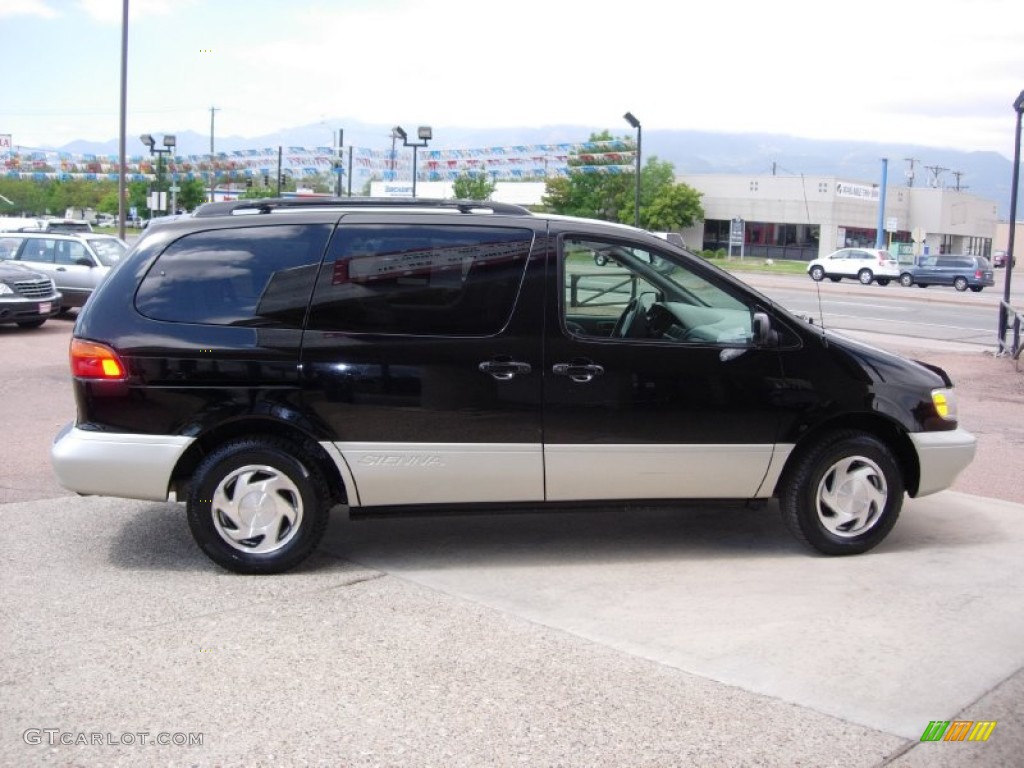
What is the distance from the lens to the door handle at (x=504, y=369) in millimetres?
5500

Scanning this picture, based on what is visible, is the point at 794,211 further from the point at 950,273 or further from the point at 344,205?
the point at 344,205

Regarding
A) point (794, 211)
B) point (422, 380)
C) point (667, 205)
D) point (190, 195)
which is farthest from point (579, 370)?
point (794, 211)

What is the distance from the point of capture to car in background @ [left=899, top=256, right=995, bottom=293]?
4631cm

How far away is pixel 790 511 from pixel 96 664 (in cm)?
365

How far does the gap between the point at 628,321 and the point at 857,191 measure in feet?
228

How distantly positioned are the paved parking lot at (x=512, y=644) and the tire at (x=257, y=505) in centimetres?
15

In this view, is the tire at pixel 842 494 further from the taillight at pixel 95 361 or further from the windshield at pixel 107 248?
the windshield at pixel 107 248

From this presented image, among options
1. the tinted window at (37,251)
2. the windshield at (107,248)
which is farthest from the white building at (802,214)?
the tinted window at (37,251)

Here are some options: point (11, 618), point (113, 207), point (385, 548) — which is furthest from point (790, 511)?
point (113, 207)

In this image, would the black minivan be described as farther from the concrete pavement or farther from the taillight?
the concrete pavement

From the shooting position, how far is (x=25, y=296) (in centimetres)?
1720

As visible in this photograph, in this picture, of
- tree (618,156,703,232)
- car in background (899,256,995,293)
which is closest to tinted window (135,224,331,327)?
car in background (899,256,995,293)

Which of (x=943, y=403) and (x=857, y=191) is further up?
(x=857, y=191)

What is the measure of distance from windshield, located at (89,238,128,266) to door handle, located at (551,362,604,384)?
16479 millimetres
